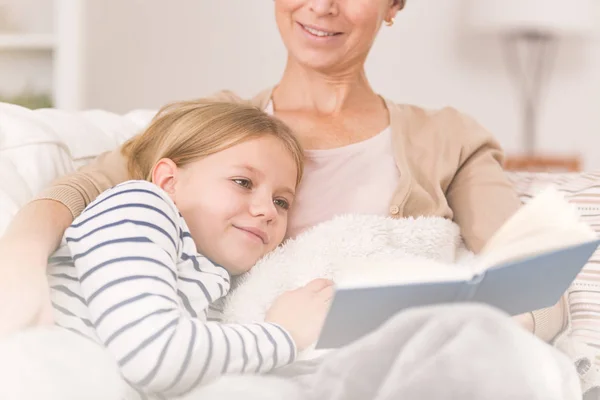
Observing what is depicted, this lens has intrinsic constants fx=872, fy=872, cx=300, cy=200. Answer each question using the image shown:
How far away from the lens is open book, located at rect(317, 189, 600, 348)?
833 millimetres

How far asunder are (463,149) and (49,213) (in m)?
0.72

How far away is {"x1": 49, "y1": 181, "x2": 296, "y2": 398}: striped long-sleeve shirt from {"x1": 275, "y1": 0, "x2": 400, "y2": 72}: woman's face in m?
0.51

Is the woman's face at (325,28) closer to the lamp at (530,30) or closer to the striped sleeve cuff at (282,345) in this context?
the striped sleeve cuff at (282,345)

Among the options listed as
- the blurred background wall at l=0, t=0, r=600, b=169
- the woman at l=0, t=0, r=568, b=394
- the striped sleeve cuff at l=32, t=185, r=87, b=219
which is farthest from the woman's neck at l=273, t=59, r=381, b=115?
the blurred background wall at l=0, t=0, r=600, b=169

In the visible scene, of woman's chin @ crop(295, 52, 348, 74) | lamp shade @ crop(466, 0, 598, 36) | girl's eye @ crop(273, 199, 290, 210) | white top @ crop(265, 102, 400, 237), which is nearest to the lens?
girl's eye @ crop(273, 199, 290, 210)

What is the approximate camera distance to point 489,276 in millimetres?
851

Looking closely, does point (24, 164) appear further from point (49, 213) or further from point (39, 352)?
point (39, 352)

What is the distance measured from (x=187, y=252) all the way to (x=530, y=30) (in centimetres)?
248

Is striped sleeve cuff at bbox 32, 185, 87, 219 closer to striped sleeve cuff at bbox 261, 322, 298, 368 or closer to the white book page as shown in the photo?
striped sleeve cuff at bbox 261, 322, 298, 368

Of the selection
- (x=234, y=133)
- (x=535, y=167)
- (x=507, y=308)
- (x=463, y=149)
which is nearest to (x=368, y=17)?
(x=463, y=149)

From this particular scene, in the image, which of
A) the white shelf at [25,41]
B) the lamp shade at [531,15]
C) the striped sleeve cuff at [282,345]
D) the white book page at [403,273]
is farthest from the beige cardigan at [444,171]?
the lamp shade at [531,15]

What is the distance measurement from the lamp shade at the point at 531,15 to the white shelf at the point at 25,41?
1482mm

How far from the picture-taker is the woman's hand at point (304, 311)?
42.5 inches

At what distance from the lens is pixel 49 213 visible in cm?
117
